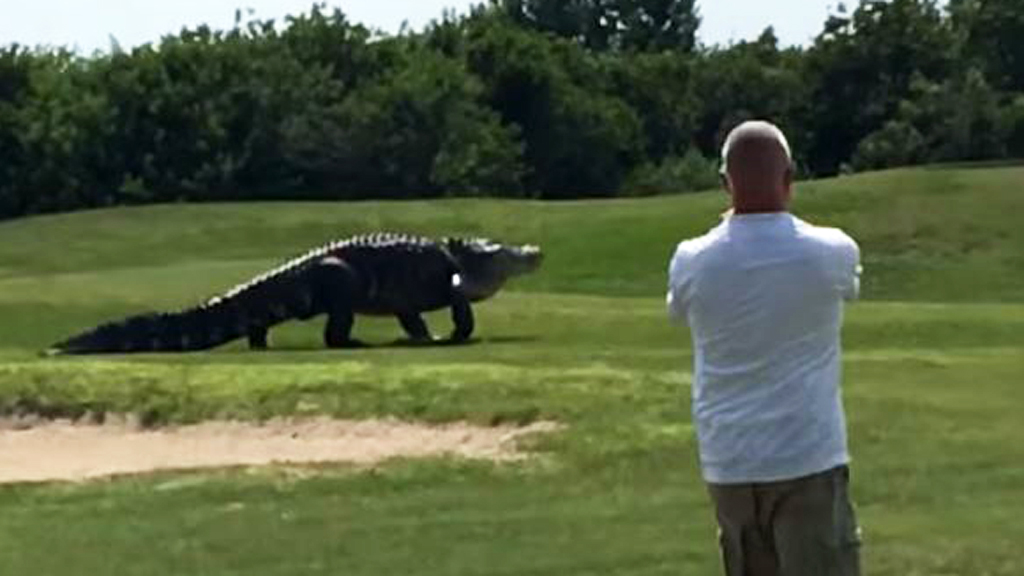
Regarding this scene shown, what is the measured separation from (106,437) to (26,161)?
4173 centimetres

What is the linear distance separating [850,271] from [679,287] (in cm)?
49

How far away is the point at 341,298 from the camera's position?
26609mm

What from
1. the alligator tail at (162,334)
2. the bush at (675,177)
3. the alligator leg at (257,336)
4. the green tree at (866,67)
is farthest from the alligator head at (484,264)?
the green tree at (866,67)

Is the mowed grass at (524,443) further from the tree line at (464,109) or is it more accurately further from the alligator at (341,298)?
the tree line at (464,109)


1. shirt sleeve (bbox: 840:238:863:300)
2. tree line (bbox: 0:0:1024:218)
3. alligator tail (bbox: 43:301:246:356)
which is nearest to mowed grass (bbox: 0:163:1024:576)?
alligator tail (bbox: 43:301:246:356)

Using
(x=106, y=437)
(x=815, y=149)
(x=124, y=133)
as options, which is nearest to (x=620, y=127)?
(x=815, y=149)

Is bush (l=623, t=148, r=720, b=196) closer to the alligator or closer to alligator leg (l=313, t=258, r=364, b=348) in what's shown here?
the alligator

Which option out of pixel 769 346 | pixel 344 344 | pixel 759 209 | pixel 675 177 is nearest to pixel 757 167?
pixel 759 209

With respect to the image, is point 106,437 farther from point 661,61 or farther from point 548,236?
point 661,61

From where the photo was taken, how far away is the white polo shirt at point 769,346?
279 inches

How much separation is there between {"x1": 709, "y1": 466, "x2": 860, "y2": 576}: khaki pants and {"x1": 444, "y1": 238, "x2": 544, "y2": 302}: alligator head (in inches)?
792

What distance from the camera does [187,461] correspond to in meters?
17.6

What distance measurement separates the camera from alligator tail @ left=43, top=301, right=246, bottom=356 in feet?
83.8

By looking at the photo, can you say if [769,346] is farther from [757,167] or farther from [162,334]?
[162,334]
